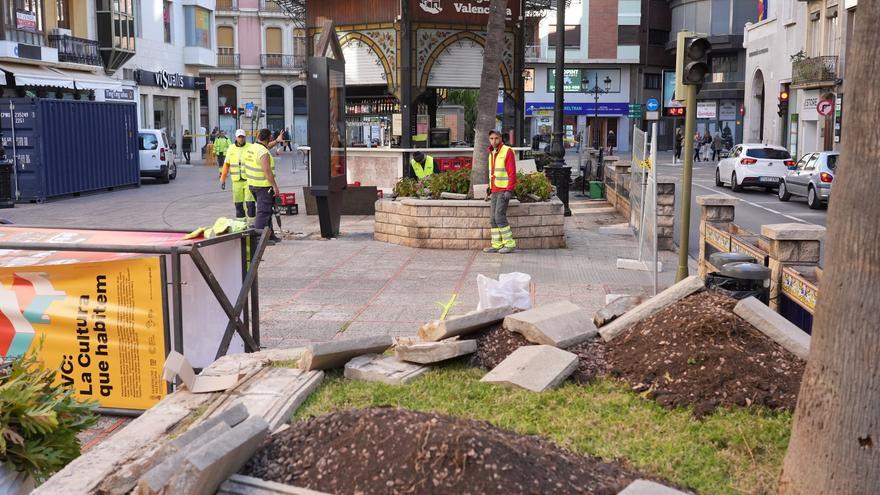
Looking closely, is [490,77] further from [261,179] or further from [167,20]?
[167,20]

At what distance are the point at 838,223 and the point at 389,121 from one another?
20.6m

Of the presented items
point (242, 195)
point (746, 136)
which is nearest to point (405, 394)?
point (242, 195)

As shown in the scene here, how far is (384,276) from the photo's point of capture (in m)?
12.5

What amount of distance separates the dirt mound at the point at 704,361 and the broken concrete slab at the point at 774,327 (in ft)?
0.13

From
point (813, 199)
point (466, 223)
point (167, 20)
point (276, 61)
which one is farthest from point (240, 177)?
point (276, 61)

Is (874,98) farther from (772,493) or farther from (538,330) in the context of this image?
(538,330)

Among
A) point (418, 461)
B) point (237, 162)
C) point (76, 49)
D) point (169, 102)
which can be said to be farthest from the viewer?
point (169, 102)

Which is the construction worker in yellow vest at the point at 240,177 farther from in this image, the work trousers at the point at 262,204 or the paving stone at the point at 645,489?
the paving stone at the point at 645,489

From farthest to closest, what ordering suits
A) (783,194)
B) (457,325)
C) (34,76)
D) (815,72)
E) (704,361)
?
(815,72), (34,76), (783,194), (457,325), (704,361)

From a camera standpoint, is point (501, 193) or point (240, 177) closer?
point (501, 193)

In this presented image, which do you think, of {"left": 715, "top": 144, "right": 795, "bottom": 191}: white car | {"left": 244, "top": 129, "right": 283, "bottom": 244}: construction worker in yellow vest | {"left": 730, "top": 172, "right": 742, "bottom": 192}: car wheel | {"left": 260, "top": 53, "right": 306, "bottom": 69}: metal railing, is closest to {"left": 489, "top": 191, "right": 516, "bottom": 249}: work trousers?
{"left": 244, "top": 129, "right": 283, "bottom": 244}: construction worker in yellow vest

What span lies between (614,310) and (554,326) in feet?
2.64

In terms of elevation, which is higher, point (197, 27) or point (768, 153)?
point (197, 27)

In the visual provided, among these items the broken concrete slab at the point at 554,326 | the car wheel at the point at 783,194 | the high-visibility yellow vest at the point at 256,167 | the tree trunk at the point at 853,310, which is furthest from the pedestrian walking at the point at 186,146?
the tree trunk at the point at 853,310
